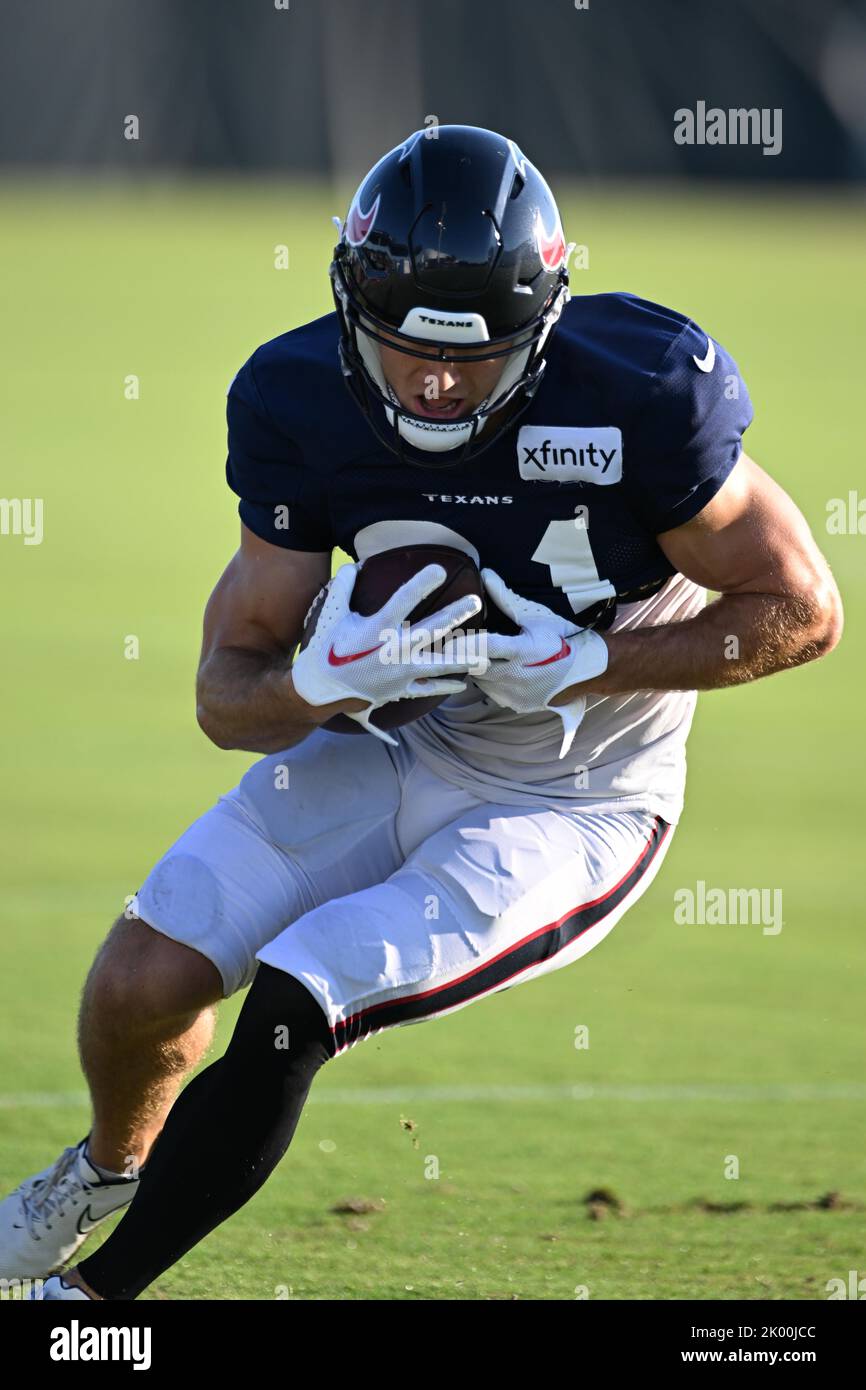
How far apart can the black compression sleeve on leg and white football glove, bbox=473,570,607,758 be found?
0.71m

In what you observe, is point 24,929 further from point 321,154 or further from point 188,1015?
point 321,154

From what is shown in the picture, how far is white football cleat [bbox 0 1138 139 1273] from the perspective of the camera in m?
3.95

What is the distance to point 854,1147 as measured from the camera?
485 cm

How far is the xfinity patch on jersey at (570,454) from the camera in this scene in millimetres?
3678

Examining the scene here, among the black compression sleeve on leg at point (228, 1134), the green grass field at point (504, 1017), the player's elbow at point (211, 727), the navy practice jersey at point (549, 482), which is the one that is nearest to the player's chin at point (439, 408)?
the navy practice jersey at point (549, 482)

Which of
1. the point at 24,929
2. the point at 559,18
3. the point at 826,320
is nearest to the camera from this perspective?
the point at 24,929

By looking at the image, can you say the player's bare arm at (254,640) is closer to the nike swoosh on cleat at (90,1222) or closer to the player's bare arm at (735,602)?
the player's bare arm at (735,602)

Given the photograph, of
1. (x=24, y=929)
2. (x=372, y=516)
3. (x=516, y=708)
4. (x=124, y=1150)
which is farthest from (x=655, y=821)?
(x=24, y=929)

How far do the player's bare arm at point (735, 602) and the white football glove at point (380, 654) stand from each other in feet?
0.99

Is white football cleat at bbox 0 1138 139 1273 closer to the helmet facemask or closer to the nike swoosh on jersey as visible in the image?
the helmet facemask

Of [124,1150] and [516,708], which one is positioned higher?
[516,708]

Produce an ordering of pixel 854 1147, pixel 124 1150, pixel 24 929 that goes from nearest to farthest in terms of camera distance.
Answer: pixel 124 1150, pixel 854 1147, pixel 24 929

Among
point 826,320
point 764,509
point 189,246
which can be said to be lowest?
point 764,509
